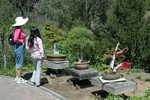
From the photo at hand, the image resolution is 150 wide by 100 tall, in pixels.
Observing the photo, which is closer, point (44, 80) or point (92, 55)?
point (44, 80)

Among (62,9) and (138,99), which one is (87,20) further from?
(138,99)

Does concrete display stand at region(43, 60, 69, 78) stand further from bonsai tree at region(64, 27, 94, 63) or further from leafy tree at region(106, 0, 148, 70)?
leafy tree at region(106, 0, 148, 70)

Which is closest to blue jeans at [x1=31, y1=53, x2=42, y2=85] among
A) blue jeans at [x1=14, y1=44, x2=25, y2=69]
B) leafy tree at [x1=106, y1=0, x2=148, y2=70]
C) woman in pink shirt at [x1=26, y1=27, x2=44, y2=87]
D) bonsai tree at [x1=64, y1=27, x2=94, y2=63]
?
woman in pink shirt at [x1=26, y1=27, x2=44, y2=87]

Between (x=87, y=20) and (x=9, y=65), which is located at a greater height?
(x=87, y=20)

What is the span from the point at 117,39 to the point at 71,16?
3.89m

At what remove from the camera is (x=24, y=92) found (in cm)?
955

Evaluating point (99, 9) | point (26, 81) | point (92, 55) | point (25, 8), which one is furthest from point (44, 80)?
point (25, 8)

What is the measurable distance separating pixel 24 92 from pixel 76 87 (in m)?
1.41

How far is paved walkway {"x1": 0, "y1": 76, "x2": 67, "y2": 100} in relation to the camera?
9125mm

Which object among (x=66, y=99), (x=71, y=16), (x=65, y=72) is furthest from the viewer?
(x=71, y=16)

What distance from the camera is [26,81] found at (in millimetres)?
10547

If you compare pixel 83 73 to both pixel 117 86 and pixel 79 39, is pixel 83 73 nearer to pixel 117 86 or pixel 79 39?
pixel 117 86

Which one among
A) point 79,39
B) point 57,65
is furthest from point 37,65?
point 79,39

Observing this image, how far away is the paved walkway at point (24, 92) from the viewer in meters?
9.12
